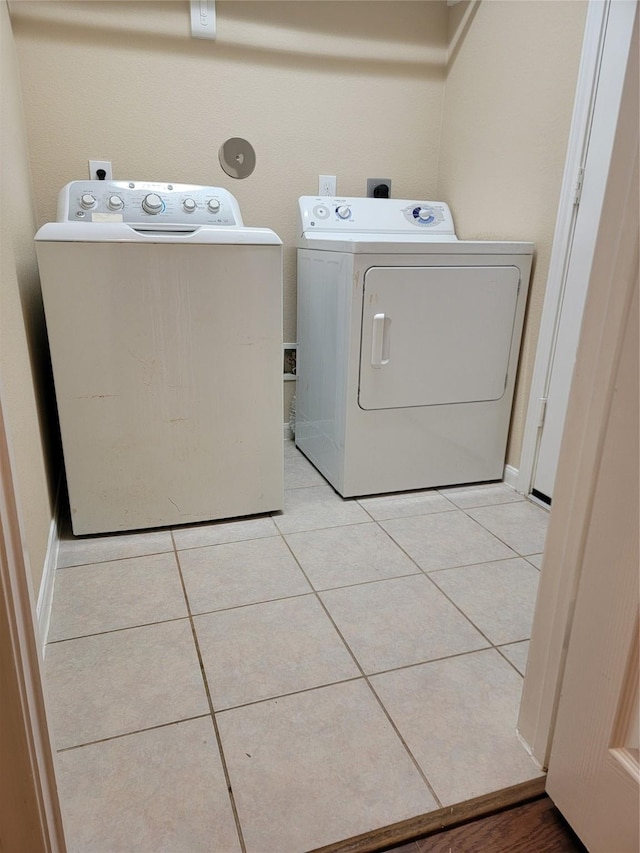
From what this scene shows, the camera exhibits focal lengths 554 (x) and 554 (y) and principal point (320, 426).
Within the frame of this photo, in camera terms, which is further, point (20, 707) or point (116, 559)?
point (116, 559)

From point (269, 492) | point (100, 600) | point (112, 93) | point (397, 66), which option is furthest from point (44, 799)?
point (397, 66)

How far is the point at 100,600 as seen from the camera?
1.52 meters

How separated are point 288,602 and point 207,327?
2.82 ft

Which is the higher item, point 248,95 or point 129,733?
point 248,95

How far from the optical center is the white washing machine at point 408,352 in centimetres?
192

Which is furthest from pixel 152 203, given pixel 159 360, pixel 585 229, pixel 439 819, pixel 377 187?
pixel 439 819

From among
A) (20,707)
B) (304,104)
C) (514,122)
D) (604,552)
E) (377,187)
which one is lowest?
(20,707)

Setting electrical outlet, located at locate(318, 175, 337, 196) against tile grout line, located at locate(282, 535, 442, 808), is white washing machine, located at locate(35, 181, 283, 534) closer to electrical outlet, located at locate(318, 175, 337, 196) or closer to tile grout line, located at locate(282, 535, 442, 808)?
tile grout line, located at locate(282, 535, 442, 808)

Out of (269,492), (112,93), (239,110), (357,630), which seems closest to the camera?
(357,630)

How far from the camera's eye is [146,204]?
6.52 ft

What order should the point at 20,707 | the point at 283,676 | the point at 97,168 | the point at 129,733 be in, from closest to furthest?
the point at 20,707
the point at 129,733
the point at 283,676
the point at 97,168

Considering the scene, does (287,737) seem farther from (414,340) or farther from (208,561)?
(414,340)

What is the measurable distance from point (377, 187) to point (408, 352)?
100 cm

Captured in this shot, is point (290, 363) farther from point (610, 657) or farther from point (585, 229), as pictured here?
point (610, 657)
